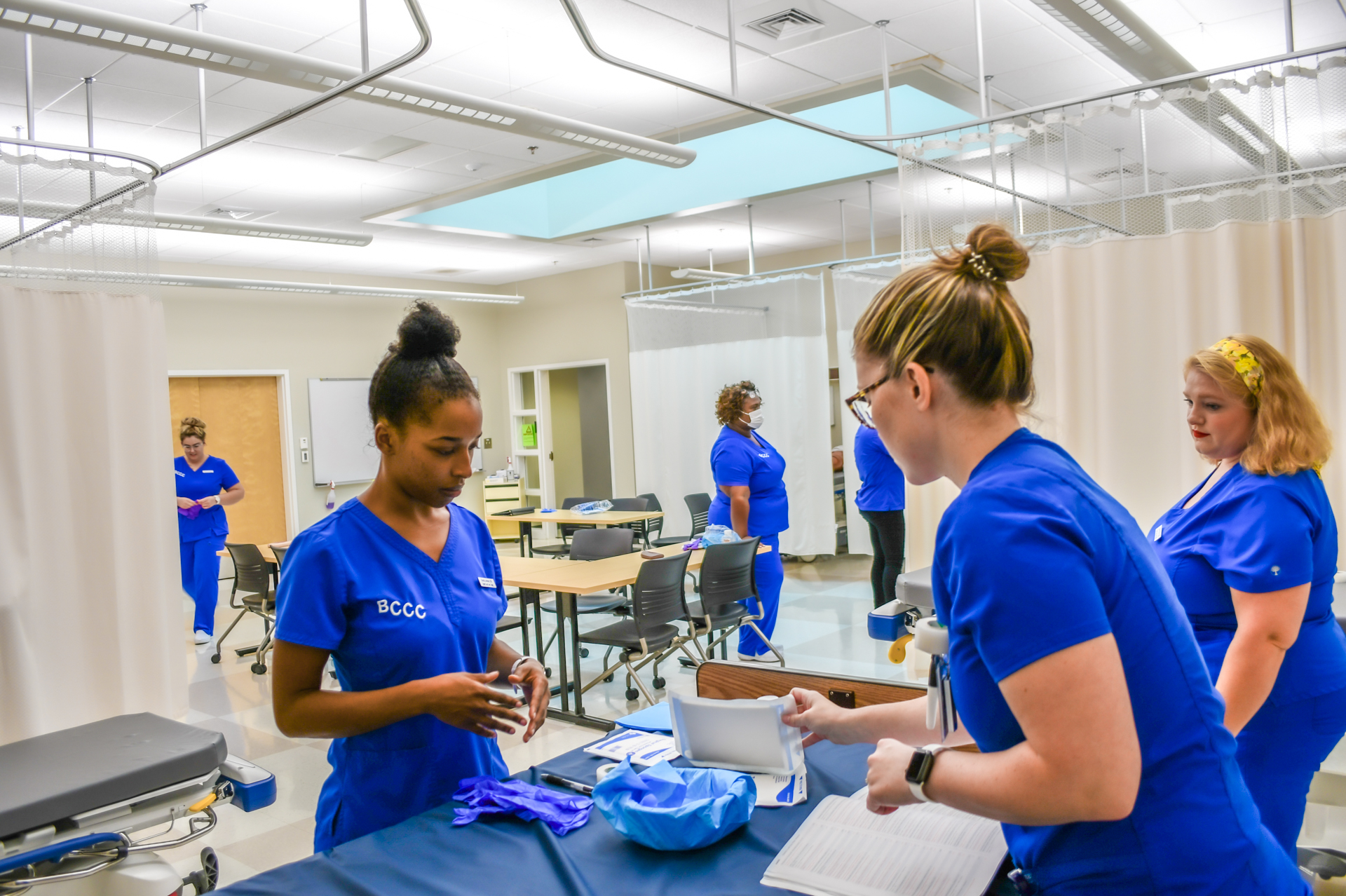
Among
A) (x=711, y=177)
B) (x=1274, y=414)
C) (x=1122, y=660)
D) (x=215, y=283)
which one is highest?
(x=711, y=177)

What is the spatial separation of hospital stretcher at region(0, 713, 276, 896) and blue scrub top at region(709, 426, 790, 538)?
322cm

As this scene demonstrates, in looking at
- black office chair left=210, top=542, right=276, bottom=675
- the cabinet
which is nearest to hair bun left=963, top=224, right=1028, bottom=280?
black office chair left=210, top=542, right=276, bottom=675

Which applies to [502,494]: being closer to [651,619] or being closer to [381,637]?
[651,619]

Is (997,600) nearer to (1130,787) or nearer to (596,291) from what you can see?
(1130,787)

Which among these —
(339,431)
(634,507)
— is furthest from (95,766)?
(339,431)

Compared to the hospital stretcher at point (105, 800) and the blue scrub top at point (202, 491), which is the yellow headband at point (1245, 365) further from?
the blue scrub top at point (202, 491)

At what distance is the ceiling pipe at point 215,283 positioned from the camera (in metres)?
3.21

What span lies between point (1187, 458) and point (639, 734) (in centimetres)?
261

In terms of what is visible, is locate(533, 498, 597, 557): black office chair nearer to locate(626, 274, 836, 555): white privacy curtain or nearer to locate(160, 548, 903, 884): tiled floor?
locate(626, 274, 836, 555): white privacy curtain

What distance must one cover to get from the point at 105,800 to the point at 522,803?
1.15 metres

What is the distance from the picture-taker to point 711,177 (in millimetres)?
7496

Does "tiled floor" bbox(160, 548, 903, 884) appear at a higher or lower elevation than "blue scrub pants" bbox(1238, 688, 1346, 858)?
lower

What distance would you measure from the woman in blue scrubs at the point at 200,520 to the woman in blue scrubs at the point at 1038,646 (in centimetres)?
657

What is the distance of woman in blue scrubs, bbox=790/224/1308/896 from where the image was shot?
2.70 feet
